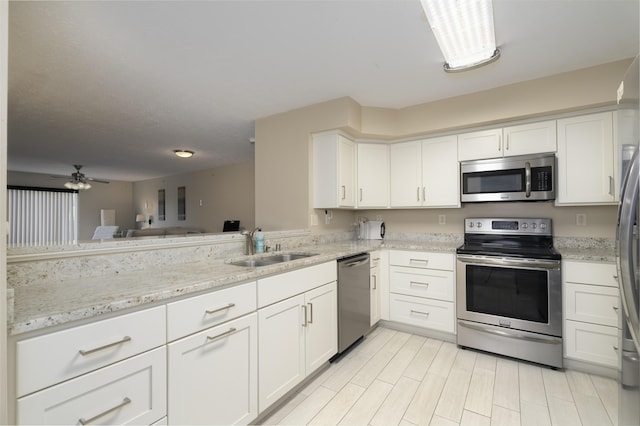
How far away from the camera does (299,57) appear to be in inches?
78.2

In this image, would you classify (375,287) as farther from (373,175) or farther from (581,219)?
(581,219)

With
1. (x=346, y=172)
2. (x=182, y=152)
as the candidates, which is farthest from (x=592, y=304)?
(x=182, y=152)

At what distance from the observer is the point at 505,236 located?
2.74m

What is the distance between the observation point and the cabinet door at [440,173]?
2820mm

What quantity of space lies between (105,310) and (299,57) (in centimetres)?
190

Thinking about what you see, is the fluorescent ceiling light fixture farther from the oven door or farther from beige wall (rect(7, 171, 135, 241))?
beige wall (rect(7, 171, 135, 241))

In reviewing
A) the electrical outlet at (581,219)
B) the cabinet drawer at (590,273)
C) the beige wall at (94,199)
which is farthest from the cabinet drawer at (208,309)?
the beige wall at (94,199)

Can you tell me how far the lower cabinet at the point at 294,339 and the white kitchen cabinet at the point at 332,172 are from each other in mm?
992

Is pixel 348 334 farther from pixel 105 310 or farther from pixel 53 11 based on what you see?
pixel 53 11

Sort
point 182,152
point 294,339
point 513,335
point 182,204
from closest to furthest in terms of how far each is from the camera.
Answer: point 294,339
point 513,335
point 182,152
point 182,204

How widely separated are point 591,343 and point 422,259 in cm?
130

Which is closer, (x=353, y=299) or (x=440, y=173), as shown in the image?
(x=353, y=299)

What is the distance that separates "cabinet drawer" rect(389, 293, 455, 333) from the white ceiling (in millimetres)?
2023

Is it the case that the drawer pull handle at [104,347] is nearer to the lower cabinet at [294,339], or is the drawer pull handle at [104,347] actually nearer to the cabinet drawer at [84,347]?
the cabinet drawer at [84,347]
